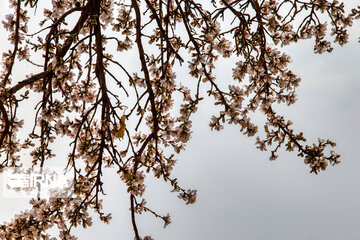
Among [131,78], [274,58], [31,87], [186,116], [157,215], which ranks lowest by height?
[157,215]

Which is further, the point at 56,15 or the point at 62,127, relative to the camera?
the point at 56,15

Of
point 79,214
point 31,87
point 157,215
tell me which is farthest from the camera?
point 31,87

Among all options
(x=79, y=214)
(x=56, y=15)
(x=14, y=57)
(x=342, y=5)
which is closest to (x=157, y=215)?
(x=79, y=214)

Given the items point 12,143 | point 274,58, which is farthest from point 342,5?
point 12,143

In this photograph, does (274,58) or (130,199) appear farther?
(274,58)

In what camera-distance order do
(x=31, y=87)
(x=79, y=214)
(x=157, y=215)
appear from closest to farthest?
(x=79, y=214) → (x=157, y=215) → (x=31, y=87)

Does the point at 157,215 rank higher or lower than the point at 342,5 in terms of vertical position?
lower

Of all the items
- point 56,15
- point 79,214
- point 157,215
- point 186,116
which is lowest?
point 157,215

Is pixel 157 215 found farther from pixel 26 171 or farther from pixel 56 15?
pixel 56 15

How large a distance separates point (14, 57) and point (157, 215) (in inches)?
111

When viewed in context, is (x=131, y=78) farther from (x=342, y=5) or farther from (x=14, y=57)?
(x=342, y=5)

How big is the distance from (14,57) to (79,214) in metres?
2.23

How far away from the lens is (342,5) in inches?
173

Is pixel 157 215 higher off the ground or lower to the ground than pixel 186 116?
lower
